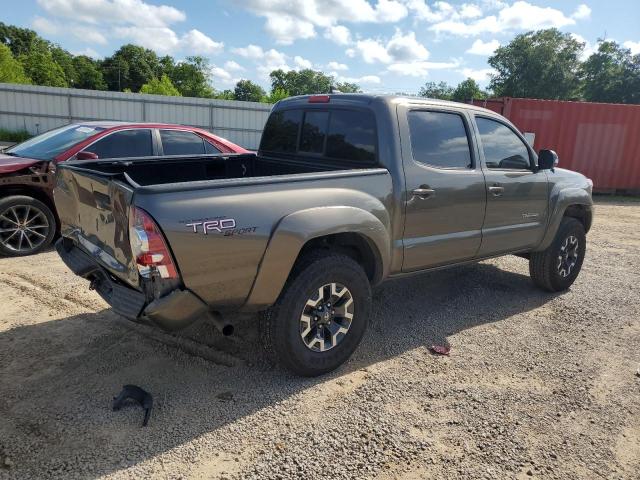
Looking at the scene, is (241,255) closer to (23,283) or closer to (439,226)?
(439,226)

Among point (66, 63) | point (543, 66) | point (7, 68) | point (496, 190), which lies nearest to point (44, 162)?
point (496, 190)

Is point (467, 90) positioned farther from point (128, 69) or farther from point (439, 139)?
point (439, 139)

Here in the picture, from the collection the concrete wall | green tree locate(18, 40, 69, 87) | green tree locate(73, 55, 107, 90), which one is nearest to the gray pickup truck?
the concrete wall

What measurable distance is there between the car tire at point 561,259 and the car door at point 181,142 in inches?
174

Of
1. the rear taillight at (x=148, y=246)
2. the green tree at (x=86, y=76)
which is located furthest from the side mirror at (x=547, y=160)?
the green tree at (x=86, y=76)

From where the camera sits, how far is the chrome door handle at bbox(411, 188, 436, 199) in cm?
377

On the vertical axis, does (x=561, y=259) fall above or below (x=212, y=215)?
below

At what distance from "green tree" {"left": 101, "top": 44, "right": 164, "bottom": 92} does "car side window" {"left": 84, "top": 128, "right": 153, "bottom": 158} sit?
82.7m

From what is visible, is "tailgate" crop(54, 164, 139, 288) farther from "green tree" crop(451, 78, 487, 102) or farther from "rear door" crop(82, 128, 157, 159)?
"green tree" crop(451, 78, 487, 102)

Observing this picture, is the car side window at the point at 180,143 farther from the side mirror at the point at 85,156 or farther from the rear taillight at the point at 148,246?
the rear taillight at the point at 148,246

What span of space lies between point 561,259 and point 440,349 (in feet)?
7.83

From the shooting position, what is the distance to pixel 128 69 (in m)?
81.4

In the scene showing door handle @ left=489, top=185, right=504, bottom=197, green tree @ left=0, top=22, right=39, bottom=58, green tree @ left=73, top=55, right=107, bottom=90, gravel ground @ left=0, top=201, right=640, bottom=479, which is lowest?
gravel ground @ left=0, top=201, right=640, bottom=479

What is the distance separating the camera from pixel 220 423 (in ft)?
9.50
